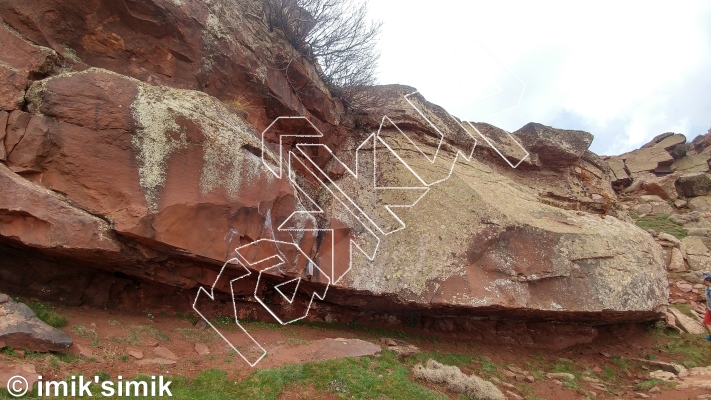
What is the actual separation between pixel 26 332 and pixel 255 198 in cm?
395

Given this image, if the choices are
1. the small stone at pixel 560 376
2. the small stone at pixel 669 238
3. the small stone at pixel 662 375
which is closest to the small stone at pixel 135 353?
the small stone at pixel 560 376

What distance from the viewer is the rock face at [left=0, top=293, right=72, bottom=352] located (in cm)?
561

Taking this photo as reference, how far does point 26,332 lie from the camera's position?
566 cm

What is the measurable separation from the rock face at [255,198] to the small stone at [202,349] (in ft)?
4.82

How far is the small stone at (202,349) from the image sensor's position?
732cm

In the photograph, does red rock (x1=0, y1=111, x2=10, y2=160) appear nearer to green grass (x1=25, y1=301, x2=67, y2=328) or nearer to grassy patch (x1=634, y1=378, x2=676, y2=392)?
green grass (x1=25, y1=301, x2=67, y2=328)

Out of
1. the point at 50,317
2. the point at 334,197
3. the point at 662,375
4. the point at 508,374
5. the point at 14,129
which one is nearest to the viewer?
Result: the point at 50,317

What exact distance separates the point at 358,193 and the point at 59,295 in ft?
20.8

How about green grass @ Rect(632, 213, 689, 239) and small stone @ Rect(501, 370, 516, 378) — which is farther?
green grass @ Rect(632, 213, 689, 239)

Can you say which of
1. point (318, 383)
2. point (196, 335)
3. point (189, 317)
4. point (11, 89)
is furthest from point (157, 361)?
point (11, 89)

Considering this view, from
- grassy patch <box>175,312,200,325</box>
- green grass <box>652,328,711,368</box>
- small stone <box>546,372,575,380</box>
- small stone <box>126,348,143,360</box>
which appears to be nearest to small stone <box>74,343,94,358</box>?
small stone <box>126,348,143,360</box>

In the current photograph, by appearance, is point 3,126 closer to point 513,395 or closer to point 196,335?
point 196,335

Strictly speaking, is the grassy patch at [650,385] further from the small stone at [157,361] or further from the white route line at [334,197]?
the small stone at [157,361]

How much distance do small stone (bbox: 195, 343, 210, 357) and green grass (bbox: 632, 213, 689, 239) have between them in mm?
19395
